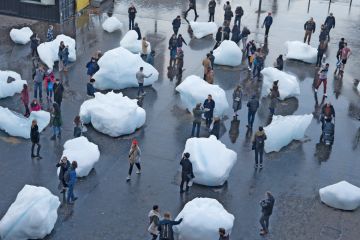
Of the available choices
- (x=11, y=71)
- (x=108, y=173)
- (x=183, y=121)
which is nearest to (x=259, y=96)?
(x=183, y=121)

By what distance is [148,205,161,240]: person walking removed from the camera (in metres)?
14.1

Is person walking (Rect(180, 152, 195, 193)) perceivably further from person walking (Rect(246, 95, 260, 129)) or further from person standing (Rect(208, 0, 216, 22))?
person standing (Rect(208, 0, 216, 22))

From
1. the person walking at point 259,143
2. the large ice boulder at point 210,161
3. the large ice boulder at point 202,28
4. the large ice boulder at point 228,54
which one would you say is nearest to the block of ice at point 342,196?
the person walking at point 259,143

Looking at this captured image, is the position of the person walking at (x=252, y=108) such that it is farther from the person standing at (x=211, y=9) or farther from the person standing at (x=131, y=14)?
the person standing at (x=211, y=9)

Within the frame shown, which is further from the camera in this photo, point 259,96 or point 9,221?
point 259,96

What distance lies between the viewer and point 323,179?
701 inches

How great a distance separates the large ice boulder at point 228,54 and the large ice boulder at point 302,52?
103 inches

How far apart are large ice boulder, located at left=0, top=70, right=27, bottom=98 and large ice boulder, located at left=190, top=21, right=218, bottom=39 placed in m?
9.58

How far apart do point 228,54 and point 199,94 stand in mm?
4723

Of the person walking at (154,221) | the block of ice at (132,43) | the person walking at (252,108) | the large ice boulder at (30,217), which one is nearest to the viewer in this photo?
the person walking at (154,221)

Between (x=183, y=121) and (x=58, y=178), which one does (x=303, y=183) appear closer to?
(x=183, y=121)

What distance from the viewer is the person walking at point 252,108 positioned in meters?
19.6

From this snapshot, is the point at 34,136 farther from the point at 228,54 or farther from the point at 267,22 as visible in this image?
the point at 267,22

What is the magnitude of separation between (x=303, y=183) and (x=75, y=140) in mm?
6846
